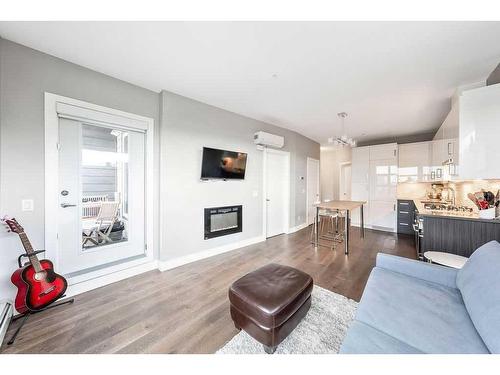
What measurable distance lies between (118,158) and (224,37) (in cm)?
196

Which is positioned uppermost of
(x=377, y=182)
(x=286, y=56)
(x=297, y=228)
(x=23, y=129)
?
(x=286, y=56)

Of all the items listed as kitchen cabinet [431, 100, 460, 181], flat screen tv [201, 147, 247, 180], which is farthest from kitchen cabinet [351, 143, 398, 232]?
flat screen tv [201, 147, 247, 180]

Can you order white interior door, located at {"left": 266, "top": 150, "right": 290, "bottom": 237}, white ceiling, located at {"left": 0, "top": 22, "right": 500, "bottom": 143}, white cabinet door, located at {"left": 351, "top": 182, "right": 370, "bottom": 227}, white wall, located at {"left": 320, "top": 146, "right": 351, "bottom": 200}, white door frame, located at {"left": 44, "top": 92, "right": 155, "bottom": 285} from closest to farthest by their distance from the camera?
1. white ceiling, located at {"left": 0, "top": 22, "right": 500, "bottom": 143}
2. white door frame, located at {"left": 44, "top": 92, "right": 155, "bottom": 285}
3. white interior door, located at {"left": 266, "top": 150, "right": 290, "bottom": 237}
4. white cabinet door, located at {"left": 351, "top": 182, "right": 370, "bottom": 227}
5. white wall, located at {"left": 320, "top": 146, "right": 351, "bottom": 200}

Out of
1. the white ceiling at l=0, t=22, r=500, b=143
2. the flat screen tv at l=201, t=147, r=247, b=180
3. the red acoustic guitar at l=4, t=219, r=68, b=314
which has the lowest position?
the red acoustic guitar at l=4, t=219, r=68, b=314

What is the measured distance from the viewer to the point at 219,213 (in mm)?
3387

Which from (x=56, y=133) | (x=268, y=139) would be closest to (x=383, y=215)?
(x=268, y=139)

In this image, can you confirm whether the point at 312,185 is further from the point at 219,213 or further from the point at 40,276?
the point at 40,276

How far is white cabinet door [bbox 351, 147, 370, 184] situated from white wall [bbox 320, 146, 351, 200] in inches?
61.3

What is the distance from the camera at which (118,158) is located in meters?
2.49

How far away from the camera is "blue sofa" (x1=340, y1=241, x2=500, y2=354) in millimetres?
957

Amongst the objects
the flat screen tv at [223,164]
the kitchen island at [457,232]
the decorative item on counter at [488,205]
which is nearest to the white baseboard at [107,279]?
the flat screen tv at [223,164]

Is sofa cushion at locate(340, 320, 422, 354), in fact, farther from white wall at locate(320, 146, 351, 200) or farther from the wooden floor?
white wall at locate(320, 146, 351, 200)

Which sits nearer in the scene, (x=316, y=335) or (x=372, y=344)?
(x=372, y=344)

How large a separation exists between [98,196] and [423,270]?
3477 millimetres
